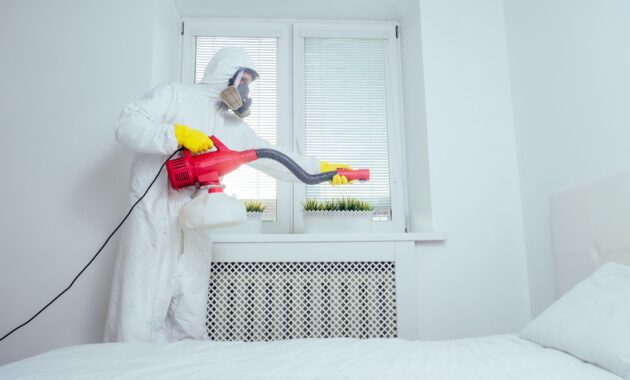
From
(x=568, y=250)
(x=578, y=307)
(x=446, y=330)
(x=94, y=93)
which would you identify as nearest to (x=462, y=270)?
(x=446, y=330)

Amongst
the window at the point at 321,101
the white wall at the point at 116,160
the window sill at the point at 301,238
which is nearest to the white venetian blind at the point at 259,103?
the window at the point at 321,101

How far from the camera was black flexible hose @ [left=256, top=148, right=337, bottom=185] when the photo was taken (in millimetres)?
1440

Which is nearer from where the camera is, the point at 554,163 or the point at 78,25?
the point at 554,163

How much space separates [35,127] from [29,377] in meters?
1.44

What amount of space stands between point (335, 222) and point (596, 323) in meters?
1.08

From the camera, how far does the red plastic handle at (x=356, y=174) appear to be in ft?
5.24

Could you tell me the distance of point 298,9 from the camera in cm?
212

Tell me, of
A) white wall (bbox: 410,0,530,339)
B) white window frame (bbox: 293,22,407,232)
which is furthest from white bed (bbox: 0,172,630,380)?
white window frame (bbox: 293,22,407,232)

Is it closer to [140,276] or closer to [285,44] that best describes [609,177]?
[140,276]

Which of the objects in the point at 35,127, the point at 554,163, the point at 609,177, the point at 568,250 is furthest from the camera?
the point at 35,127

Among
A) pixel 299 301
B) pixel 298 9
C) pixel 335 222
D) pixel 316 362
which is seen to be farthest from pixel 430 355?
pixel 298 9

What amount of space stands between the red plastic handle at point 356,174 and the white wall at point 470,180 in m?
0.36

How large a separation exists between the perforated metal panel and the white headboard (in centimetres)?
61

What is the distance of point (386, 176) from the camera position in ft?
6.89
